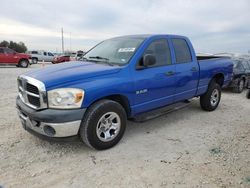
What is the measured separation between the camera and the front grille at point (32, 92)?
11.1ft

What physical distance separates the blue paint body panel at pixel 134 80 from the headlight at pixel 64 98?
3.0 inches

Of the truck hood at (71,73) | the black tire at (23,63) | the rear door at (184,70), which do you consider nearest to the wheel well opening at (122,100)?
the truck hood at (71,73)

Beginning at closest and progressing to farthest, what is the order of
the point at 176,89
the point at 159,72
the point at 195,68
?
the point at 159,72
the point at 176,89
the point at 195,68

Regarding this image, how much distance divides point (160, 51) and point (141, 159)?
2.23m

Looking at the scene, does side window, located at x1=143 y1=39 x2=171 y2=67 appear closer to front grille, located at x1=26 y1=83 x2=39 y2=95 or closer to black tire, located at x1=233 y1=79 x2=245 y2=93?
front grille, located at x1=26 y1=83 x2=39 y2=95

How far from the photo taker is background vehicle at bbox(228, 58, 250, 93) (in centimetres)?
956

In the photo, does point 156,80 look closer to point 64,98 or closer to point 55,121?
point 64,98

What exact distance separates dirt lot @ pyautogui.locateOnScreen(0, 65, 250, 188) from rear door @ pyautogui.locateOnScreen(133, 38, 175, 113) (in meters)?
0.64

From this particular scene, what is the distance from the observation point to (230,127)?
A: 515 cm

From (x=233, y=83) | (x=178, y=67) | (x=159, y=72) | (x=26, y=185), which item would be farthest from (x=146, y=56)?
(x=233, y=83)

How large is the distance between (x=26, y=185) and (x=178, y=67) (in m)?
3.53

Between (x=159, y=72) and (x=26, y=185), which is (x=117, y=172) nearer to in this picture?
(x=26, y=185)

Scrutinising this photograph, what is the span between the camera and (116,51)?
459 centimetres

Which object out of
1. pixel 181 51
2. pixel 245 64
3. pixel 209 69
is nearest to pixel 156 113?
pixel 181 51
